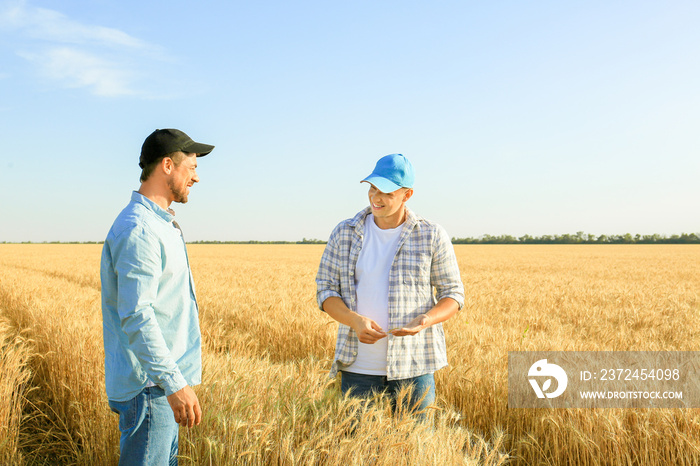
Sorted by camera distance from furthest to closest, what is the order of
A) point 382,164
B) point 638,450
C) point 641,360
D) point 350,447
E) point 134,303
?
point 641,360
point 638,450
point 382,164
point 350,447
point 134,303

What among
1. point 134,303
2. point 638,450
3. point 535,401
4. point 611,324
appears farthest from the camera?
point 611,324

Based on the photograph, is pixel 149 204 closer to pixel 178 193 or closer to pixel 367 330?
pixel 178 193

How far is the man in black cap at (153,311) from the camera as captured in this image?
1916 mm

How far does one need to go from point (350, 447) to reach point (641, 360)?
Answer: 3143 mm

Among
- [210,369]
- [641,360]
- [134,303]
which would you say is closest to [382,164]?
[134,303]

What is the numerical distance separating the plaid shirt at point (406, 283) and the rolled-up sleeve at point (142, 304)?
991mm

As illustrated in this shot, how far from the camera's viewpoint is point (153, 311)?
1.96 m

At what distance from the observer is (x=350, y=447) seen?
2252 millimetres

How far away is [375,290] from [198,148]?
1198mm

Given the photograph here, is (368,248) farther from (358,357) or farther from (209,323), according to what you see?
(209,323)

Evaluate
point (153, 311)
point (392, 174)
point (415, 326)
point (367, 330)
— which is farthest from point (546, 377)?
point (153, 311)

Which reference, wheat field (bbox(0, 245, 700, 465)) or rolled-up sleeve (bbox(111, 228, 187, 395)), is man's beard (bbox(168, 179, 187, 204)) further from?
wheat field (bbox(0, 245, 700, 465))

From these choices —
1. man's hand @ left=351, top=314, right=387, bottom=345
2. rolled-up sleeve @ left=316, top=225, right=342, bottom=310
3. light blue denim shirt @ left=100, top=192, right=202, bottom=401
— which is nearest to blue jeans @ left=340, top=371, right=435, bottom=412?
man's hand @ left=351, top=314, right=387, bottom=345

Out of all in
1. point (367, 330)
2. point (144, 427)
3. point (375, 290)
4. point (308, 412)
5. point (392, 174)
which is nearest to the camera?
point (144, 427)
